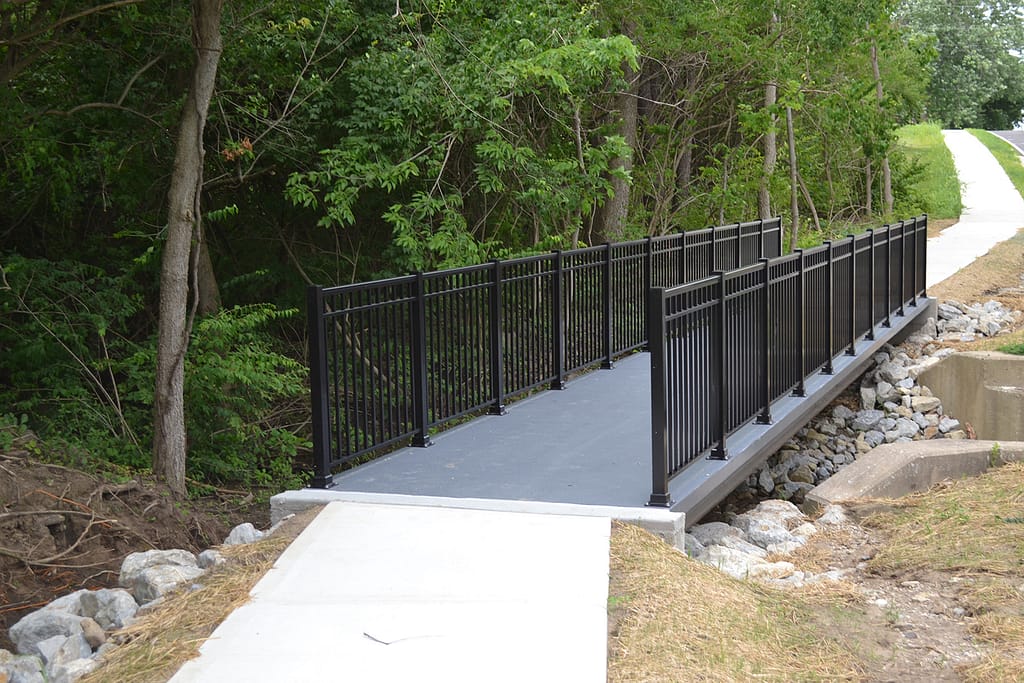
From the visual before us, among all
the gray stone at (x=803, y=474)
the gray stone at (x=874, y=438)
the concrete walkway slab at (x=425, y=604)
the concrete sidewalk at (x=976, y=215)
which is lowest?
the gray stone at (x=803, y=474)

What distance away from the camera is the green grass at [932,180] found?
105 feet

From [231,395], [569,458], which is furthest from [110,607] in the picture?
[231,395]

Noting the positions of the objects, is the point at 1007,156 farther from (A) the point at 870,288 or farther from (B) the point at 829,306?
(B) the point at 829,306

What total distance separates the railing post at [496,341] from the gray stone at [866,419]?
6163 millimetres

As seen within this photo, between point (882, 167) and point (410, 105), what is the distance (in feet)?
64.3

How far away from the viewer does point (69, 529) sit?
8227 millimetres

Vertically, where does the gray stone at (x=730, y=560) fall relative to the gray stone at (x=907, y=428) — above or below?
above

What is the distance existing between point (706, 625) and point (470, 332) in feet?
13.9

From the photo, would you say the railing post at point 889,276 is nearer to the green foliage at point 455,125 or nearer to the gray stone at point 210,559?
the green foliage at point 455,125

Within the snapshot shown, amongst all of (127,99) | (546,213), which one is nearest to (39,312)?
(127,99)

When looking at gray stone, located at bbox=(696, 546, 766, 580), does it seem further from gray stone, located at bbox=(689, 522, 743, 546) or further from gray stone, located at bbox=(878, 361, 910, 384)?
gray stone, located at bbox=(878, 361, 910, 384)

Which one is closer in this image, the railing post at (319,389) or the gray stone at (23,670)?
the gray stone at (23,670)

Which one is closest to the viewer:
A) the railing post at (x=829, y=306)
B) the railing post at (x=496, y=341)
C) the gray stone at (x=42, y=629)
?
the gray stone at (x=42, y=629)

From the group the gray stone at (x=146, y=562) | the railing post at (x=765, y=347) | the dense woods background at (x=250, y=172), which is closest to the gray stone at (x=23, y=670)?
the gray stone at (x=146, y=562)
